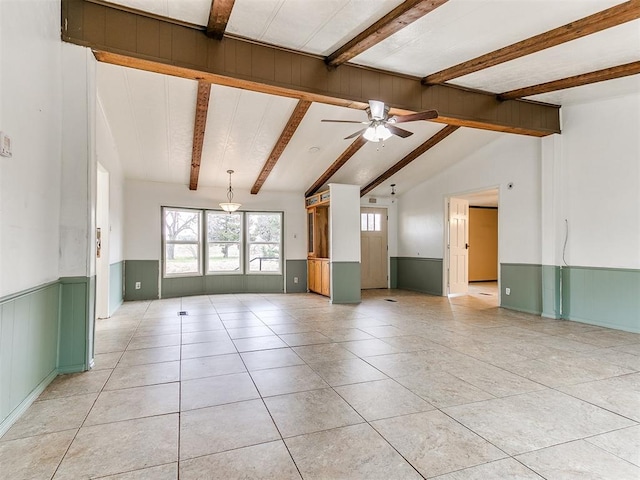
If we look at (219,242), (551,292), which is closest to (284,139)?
(219,242)

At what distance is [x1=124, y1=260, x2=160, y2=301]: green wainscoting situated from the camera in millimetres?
7199

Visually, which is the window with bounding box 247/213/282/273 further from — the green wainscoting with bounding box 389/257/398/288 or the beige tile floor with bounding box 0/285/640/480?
the beige tile floor with bounding box 0/285/640/480

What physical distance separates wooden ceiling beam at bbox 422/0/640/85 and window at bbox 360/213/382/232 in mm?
5088

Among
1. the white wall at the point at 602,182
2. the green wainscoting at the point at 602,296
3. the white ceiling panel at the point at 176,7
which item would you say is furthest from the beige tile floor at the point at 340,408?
the white ceiling panel at the point at 176,7

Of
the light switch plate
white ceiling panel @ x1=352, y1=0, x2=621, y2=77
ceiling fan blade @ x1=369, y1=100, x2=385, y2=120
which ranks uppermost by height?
white ceiling panel @ x1=352, y1=0, x2=621, y2=77

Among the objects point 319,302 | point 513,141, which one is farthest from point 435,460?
point 513,141

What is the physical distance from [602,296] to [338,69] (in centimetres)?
487

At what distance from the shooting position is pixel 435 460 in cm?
188

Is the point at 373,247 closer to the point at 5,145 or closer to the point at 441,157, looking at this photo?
the point at 441,157

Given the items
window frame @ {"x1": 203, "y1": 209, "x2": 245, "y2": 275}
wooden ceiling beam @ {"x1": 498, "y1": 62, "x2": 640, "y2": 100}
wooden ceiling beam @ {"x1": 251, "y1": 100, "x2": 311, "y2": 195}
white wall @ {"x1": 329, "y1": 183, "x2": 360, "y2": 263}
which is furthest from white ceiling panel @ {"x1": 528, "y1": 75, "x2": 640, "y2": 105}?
window frame @ {"x1": 203, "y1": 209, "x2": 245, "y2": 275}

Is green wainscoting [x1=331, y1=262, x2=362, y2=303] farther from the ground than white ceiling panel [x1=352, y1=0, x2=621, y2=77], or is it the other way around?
white ceiling panel [x1=352, y1=0, x2=621, y2=77]

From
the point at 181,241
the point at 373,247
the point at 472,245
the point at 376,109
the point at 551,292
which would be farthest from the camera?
the point at 472,245

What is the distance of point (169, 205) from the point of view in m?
7.61

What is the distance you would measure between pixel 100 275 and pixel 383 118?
4.80 m
